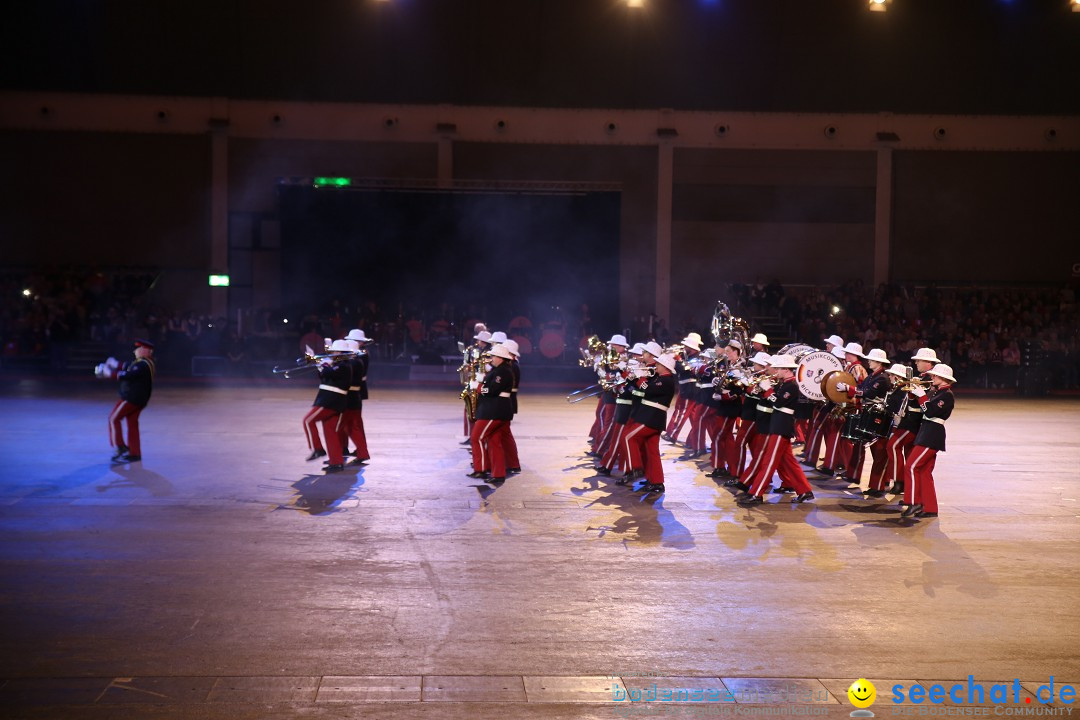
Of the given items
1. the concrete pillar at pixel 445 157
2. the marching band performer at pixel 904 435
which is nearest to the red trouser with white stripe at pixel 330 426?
the marching band performer at pixel 904 435

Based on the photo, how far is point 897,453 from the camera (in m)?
12.7

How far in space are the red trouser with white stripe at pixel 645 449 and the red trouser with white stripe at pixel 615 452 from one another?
627 millimetres

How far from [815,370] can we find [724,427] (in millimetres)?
1551

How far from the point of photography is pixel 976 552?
9922mm

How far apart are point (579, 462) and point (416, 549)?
582 centimetres

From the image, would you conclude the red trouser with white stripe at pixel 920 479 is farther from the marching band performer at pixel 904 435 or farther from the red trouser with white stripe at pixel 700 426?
the red trouser with white stripe at pixel 700 426

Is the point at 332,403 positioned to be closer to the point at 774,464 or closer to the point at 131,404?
the point at 131,404

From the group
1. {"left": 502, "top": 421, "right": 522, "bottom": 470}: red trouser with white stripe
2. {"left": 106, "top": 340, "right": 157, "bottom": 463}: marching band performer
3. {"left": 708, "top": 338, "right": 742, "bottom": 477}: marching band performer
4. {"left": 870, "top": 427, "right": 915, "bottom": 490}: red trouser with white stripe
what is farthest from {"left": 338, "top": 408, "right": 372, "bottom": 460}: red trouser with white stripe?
{"left": 870, "top": 427, "right": 915, "bottom": 490}: red trouser with white stripe

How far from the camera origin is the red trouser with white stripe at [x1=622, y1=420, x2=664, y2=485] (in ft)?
41.6

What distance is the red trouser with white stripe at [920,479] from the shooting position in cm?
1151

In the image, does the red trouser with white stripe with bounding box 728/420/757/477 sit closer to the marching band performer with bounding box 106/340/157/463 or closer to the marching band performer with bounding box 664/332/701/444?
the marching band performer with bounding box 664/332/701/444

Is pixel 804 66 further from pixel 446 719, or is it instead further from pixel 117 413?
pixel 446 719

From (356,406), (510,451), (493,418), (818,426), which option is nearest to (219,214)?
(356,406)

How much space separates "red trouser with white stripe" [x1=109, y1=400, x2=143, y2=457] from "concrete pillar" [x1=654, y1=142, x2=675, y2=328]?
21.3 m
